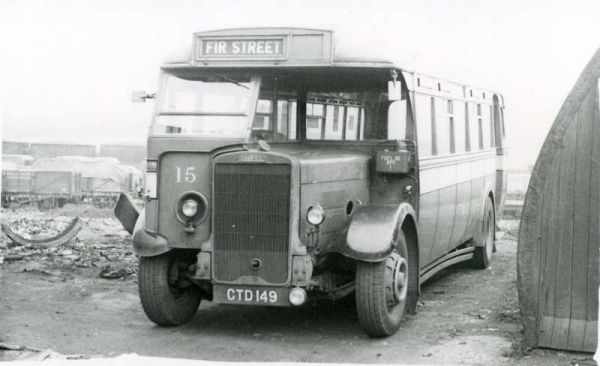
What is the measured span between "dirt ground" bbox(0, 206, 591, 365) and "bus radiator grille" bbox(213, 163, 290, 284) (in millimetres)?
686

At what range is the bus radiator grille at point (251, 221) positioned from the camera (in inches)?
275

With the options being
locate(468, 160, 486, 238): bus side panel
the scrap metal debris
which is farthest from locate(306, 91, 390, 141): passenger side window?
the scrap metal debris

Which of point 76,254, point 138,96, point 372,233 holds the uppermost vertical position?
point 138,96

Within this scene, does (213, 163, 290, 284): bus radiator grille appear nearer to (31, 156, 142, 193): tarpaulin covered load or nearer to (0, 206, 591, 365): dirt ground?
(0, 206, 591, 365): dirt ground

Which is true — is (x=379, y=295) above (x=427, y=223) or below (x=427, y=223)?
below

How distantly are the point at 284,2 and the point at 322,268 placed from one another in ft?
8.03

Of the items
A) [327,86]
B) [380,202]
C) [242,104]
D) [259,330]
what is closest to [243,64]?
[242,104]

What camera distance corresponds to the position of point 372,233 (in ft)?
23.5

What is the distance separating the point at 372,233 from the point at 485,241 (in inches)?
203

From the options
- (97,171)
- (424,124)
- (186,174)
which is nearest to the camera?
(186,174)

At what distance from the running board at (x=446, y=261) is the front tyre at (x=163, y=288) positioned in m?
2.60

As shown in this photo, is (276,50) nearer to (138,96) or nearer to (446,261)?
(138,96)

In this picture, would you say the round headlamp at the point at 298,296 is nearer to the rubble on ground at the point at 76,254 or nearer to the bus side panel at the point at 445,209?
the bus side panel at the point at 445,209

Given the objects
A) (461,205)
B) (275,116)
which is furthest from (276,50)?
(461,205)
